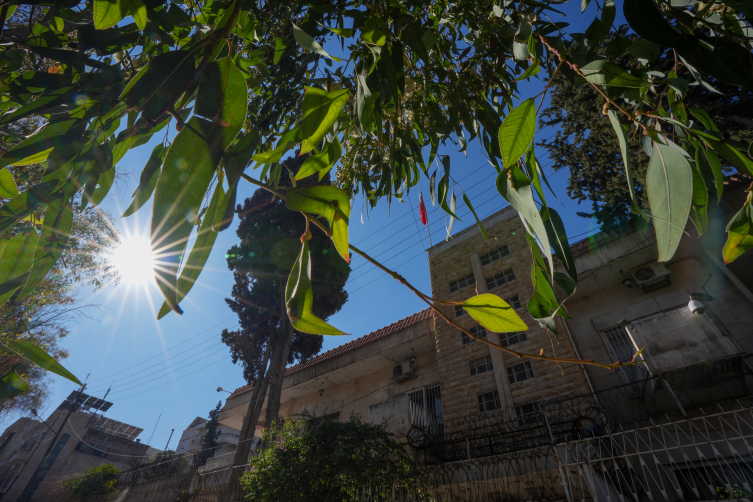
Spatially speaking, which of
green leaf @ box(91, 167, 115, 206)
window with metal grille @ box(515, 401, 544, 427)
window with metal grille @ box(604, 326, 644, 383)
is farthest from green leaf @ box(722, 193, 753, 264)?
window with metal grille @ box(604, 326, 644, 383)

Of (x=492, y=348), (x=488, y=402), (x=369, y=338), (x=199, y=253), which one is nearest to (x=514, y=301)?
(x=492, y=348)

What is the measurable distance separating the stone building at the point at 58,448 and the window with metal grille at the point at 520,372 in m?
18.9

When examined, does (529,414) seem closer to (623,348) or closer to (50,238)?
(623,348)

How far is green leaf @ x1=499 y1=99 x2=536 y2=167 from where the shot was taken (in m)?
0.48

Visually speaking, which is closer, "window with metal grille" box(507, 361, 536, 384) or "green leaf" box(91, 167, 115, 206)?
"green leaf" box(91, 167, 115, 206)

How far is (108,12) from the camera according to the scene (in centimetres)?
45

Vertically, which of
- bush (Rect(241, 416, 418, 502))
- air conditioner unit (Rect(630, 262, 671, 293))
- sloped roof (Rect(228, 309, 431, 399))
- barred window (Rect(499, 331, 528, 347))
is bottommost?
bush (Rect(241, 416, 418, 502))

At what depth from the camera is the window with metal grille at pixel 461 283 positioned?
9.57 metres

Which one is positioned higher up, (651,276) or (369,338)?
(369,338)

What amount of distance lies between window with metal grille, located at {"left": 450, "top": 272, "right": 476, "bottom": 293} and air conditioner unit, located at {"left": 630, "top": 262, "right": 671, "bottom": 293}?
11.9ft

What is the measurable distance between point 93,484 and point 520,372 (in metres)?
13.1

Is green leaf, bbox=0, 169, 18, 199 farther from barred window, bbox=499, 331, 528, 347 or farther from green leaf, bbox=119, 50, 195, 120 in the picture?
barred window, bbox=499, 331, 528, 347

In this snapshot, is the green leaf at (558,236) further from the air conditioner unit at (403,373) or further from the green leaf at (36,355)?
the air conditioner unit at (403,373)

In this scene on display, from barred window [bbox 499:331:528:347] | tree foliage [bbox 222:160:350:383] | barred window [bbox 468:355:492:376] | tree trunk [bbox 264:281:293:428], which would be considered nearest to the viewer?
barred window [bbox 499:331:528:347]
